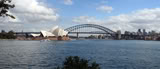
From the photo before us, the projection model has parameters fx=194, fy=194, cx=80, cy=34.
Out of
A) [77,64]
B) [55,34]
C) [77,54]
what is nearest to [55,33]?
[55,34]

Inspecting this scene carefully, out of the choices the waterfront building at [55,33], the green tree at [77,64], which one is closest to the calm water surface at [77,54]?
the green tree at [77,64]

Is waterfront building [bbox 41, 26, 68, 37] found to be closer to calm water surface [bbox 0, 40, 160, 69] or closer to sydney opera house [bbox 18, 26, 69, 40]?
sydney opera house [bbox 18, 26, 69, 40]

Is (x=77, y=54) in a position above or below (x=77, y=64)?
below

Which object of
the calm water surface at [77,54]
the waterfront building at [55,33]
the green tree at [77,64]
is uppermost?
the waterfront building at [55,33]

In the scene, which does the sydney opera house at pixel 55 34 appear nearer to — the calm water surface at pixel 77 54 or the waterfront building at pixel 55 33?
the waterfront building at pixel 55 33

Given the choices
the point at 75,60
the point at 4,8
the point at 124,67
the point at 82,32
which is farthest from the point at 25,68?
the point at 82,32

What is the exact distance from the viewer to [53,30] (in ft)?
594

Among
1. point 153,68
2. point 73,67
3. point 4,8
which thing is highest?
point 4,8

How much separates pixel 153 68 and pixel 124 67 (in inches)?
140

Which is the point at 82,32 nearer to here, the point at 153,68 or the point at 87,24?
the point at 87,24

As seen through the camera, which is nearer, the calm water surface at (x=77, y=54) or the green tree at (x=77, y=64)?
the green tree at (x=77, y=64)

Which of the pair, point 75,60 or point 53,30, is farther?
point 53,30

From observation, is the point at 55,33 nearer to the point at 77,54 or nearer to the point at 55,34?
the point at 55,34

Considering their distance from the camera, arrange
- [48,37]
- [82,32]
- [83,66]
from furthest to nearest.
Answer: [82,32], [48,37], [83,66]
